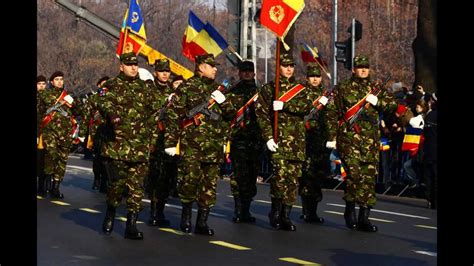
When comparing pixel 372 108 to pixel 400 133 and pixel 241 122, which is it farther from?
pixel 400 133

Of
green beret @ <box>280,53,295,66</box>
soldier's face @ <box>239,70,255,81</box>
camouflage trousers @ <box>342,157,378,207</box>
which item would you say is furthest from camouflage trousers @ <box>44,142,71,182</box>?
camouflage trousers @ <box>342,157,378,207</box>

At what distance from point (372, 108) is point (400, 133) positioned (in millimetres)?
6750

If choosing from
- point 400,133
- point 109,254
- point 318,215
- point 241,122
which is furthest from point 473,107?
point 400,133

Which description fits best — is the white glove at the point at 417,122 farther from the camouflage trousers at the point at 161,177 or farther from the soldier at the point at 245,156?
the camouflage trousers at the point at 161,177

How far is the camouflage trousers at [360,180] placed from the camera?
603 inches

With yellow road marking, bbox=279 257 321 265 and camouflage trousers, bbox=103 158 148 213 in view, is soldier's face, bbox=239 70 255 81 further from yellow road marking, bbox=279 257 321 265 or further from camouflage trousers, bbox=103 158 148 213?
yellow road marking, bbox=279 257 321 265

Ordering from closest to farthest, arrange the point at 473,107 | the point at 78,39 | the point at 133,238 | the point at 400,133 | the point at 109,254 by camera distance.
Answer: the point at 473,107, the point at 109,254, the point at 133,238, the point at 400,133, the point at 78,39

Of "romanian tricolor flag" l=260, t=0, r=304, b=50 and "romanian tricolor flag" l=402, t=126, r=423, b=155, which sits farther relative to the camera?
"romanian tricolor flag" l=402, t=126, r=423, b=155

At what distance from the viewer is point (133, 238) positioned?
13953 millimetres

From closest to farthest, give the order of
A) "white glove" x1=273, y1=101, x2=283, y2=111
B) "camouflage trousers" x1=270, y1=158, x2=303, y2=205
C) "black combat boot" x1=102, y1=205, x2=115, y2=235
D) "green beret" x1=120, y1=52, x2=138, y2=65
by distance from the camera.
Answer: "green beret" x1=120, y1=52, x2=138, y2=65
"black combat boot" x1=102, y1=205, x2=115, y2=235
"white glove" x1=273, y1=101, x2=283, y2=111
"camouflage trousers" x1=270, y1=158, x2=303, y2=205

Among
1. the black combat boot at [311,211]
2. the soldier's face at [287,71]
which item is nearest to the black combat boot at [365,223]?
the black combat boot at [311,211]

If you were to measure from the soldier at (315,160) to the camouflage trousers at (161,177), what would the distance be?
1709 millimetres

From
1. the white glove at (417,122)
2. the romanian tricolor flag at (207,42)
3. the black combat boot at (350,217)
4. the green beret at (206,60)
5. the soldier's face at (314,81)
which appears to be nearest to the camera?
the green beret at (206,60)

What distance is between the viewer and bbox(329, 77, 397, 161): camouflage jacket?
50.3 ft
